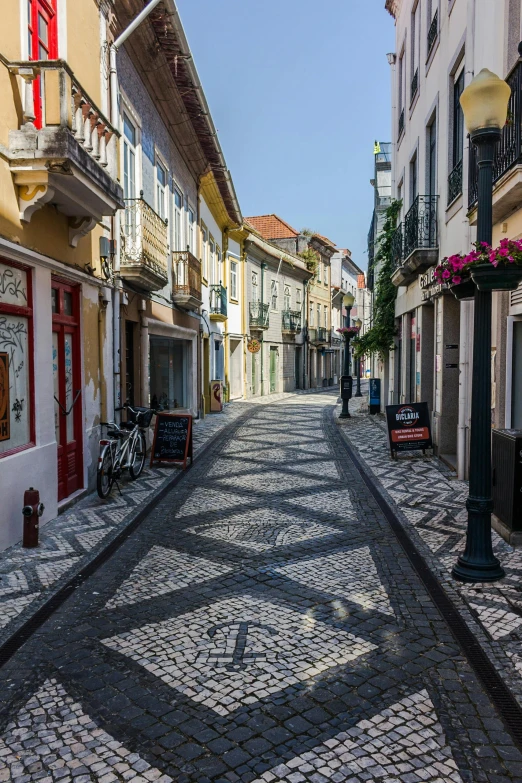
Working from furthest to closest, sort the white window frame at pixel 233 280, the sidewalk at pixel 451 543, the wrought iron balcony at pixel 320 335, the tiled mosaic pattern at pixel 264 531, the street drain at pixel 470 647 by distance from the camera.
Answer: the wrought iron balcony at pixel 320 335
the white window frame at pixel 233 280
the tiled mosaic pattern at pixel 264 531
the sidewalk at pixel 451 543
the street drain at pixel 470 647

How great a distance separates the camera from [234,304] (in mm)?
25078

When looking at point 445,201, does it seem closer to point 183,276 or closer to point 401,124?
point 183,276

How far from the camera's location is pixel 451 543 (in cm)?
596

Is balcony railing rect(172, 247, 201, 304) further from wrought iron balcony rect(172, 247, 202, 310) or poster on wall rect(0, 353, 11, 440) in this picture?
poster on wall rect(0, 353, 11, 440)

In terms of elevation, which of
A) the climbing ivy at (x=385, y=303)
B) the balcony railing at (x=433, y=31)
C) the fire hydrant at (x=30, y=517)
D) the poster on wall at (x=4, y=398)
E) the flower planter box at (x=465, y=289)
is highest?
the balcony railing at (x=433, y=31)

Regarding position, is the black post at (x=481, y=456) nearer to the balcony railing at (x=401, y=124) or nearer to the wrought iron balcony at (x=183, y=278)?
the wrought iron balcony at (x=183, y=278)

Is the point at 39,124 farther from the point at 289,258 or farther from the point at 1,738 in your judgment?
the point at 289,258

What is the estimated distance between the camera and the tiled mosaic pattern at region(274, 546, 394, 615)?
461 cm

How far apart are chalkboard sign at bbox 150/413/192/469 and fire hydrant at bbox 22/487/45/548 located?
4295 mm

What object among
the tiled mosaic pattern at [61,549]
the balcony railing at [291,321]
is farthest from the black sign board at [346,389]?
the balcony railing at [291,321]

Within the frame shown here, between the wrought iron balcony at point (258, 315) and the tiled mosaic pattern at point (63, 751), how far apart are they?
24.5 meters

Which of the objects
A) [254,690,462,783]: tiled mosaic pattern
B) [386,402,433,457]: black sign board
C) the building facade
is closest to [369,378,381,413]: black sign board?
the building facade

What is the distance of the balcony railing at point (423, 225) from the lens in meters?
11.8

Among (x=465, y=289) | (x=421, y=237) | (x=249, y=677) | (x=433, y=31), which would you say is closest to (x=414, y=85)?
(x=433, y=31)
